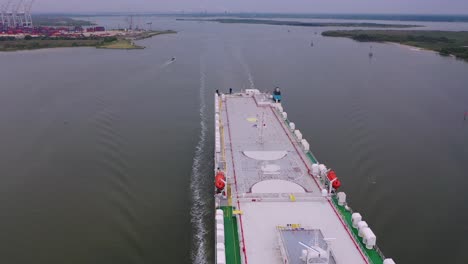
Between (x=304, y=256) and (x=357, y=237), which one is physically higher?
(x=357, y=237)

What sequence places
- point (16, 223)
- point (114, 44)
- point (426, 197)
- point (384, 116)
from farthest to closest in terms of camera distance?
1. point (114, 44)
2. point (384, 116)
3. point (426, 197)
4. point (16, 223)

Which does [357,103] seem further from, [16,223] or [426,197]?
[16,223]

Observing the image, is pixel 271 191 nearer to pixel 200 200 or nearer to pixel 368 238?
pixel 368 238

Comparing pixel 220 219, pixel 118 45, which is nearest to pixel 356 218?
pixel 220 219

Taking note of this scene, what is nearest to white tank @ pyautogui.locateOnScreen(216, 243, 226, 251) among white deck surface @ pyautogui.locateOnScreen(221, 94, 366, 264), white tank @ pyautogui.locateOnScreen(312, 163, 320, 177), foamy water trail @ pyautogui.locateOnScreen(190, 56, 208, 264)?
white deck surface @ pyautogui.locateOnScreen(221, 94, 366, 264)

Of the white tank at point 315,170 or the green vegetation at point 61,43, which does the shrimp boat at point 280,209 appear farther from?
the green vegetation at point 61,43

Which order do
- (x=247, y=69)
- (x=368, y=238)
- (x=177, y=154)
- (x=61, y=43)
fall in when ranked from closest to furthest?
(x=368, y=238) → (x=177, y=154) → (x=247, y=69) → (x=61, y=43)

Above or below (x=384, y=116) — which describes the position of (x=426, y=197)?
below

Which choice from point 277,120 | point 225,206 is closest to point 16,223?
point 225,206
